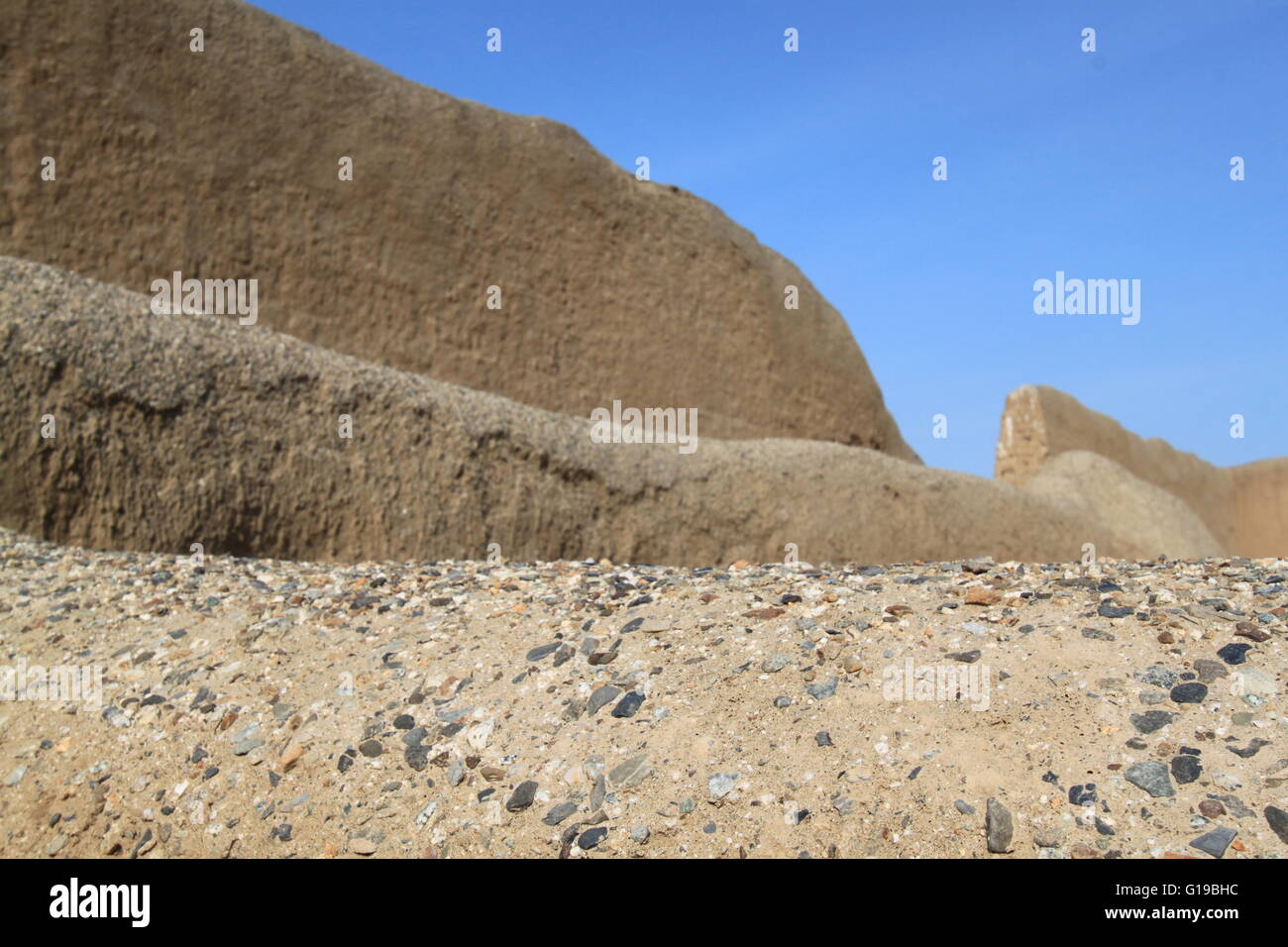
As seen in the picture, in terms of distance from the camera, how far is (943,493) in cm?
1309

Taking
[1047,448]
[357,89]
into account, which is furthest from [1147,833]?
[1047,448]

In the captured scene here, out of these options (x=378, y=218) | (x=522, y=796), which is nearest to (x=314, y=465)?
(x=378, y=218)

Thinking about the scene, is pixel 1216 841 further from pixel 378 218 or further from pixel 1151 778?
pixel 378 218

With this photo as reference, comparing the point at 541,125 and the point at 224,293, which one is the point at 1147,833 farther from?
the point at 541,125

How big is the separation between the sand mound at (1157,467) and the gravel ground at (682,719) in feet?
45.3

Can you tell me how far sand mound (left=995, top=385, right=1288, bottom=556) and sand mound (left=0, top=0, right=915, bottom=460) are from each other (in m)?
5.29

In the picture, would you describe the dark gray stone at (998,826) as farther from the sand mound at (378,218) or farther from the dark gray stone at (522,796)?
the sand mound at (378,218)

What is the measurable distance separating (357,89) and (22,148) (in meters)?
3.35

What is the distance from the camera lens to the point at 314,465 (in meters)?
8.16

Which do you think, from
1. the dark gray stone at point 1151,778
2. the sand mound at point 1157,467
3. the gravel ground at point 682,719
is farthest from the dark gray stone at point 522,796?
the sand mound at point 1157,467

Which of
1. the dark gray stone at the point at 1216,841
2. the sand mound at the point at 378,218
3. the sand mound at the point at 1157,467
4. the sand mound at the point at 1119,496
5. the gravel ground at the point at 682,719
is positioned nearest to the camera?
the dark gray stone at the point at 1216,841

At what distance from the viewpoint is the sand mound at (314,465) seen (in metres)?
7.15

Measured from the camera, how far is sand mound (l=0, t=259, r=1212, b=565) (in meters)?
7.15

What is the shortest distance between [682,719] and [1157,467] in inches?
793
